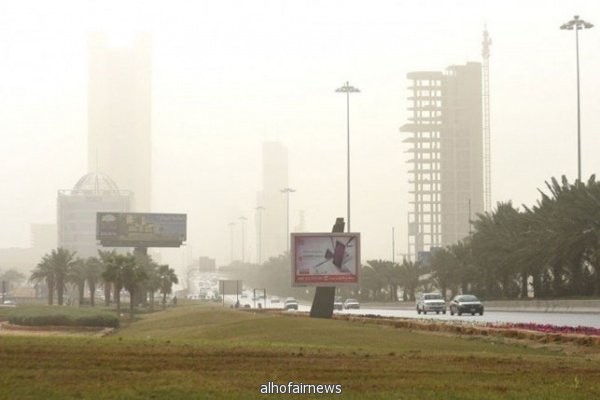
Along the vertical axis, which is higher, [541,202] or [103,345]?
[541,202]

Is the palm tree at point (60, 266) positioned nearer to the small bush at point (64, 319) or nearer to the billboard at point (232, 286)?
the small bush at point (64, 319)

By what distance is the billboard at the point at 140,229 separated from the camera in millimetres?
159250

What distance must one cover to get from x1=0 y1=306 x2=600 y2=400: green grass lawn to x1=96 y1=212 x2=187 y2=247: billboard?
129m

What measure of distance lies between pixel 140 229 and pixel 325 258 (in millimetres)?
97638

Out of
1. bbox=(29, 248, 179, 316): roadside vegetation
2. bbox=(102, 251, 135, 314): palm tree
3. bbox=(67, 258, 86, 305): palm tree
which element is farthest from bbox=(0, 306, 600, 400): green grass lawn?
bbox=(67, 258, 86, 305): palm tree

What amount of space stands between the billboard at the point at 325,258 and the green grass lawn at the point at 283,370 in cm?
3394

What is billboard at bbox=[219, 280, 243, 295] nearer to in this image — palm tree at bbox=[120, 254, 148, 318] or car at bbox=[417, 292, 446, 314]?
palm tree at bbox=[120, 254, 148, 318]

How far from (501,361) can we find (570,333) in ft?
35.8

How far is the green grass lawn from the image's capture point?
65.7 feet

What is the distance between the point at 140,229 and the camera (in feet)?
533

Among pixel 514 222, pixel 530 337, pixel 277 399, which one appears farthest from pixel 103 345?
pixel 514 222

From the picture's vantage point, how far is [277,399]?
1916 cm

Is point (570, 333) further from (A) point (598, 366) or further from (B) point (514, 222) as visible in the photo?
(B) point (514, 222)

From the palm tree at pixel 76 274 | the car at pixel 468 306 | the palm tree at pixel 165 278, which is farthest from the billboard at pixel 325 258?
the palm tree at pixel 165 278
